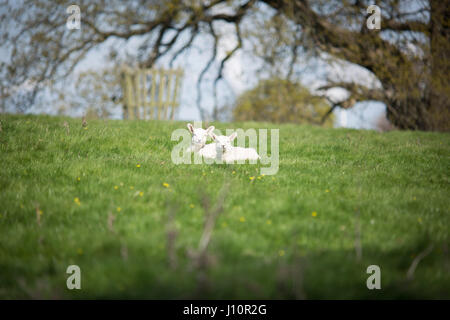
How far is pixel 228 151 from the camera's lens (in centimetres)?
608

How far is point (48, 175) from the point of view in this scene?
4.77m

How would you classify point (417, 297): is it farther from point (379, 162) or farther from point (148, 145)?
point (148, 145)

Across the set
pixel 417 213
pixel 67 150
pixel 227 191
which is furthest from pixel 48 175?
pixel 417 213

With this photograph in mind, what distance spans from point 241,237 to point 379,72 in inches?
539

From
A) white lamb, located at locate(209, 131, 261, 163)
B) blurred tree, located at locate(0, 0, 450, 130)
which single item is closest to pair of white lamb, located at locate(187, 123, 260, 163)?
white lamb, located at locate(209, 131, 261, 163)

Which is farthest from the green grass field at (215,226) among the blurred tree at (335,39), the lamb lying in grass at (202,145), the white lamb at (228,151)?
the blurred tree at (335,39)

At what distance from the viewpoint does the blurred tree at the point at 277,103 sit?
16.4 meters

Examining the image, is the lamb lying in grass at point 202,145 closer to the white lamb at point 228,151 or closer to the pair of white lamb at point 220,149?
the pair of white lamb at point 220,149

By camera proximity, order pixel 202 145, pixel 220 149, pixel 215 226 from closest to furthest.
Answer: pixel 215 226
pixel 220 149
pixel 202 145

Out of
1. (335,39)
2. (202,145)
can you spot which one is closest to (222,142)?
(202,145)

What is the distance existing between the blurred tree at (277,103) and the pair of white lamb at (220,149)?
411 inches

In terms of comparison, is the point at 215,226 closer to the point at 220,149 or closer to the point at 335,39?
the point at 220,149

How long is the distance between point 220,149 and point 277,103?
13139 millimetres

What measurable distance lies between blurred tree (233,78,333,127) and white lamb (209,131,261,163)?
1041 cm
